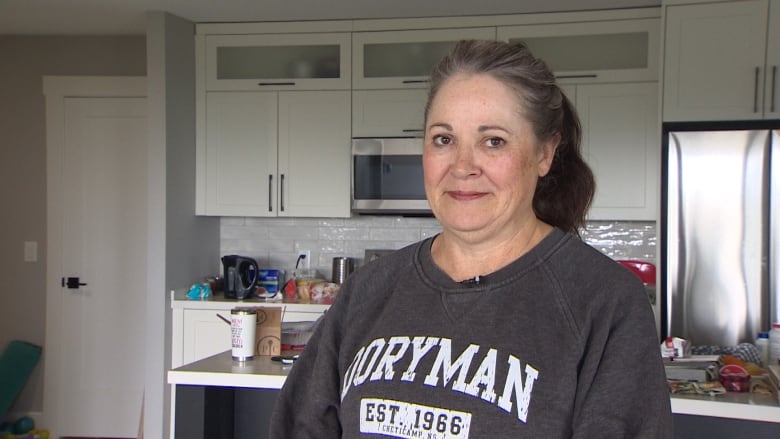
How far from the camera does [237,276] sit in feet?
13.8

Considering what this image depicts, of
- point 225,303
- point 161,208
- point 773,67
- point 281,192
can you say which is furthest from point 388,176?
point 773,67

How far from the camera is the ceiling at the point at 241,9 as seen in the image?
12.8 ft

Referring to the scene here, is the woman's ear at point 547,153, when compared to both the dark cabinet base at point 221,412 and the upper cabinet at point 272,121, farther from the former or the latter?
the upper cabinet at point 272,121

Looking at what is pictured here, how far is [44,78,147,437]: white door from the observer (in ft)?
15.0

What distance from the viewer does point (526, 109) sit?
1121mm

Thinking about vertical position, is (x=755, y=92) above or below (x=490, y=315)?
above

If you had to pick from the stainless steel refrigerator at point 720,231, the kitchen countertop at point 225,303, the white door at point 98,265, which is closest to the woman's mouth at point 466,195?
the stainless steel refrigerator at point 720,231

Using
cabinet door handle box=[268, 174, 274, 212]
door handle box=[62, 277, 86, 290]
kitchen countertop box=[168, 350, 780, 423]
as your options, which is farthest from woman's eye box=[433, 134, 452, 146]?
door handle box=[62, 277, 86, 290]

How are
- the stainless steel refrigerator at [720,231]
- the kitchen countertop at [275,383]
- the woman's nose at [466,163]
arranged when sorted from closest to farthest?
1. the woman's nose at [466,163]
2. the kitchen countertop at [275,383]
3. the stainless steel refrigerator at [720,231]

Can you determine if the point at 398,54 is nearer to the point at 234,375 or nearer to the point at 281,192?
the point at 281,192

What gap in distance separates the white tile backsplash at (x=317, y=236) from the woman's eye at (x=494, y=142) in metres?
3.33

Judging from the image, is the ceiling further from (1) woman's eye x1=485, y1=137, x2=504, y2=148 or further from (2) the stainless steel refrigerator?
(1) woman's eye x1=485, y1=137, x2=504, y2=148

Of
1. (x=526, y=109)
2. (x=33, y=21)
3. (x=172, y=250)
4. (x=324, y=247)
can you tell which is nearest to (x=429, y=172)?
(x=526, y=109)

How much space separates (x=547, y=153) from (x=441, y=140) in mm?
167
